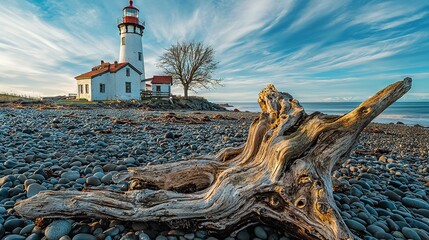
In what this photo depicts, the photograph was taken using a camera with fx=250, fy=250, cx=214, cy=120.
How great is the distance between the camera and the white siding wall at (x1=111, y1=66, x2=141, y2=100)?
3142cm

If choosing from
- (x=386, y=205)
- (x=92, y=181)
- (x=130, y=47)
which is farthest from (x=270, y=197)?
(x=130, y=47)

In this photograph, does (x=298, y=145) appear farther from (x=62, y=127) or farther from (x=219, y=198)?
(x=62, y=127)

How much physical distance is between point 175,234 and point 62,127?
21.7ft

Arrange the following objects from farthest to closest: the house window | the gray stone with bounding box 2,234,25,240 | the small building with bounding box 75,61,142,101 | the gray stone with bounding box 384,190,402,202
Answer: the house window, the small building with bounding box 75,61,142,101, the gray stone with bounding box 384,190,402,202, the gray stone with bounding box 2,234,25,240

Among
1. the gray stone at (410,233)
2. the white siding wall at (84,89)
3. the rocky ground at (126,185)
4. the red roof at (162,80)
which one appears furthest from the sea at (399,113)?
the white siding wall at (84,89)

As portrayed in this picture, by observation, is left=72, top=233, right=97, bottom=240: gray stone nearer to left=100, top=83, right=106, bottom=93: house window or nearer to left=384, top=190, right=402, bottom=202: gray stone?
left=384, top=190, right=402, bottom=202: gray stone

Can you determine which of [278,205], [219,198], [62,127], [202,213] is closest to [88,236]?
[202,213]

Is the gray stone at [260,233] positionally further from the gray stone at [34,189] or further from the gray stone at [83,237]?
the gray stone at [34,189]

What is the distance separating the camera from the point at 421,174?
433 centimetres

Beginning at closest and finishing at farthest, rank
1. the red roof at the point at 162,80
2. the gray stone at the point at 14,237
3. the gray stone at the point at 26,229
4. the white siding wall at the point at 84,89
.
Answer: the gray stone at the point at 14,237, the gray stone at the point at 26,229, the white siding wall at the point at 84,89, the red roof at the point at 162,80

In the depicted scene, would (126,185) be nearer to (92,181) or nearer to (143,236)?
(92,181)

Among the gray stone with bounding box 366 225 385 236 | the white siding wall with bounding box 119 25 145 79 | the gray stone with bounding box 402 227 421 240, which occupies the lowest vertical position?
the gray stone with bounding box 402 227 421 240

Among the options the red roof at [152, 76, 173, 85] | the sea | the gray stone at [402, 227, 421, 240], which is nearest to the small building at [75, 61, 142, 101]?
the red roof at [152, 76, 173, 85]

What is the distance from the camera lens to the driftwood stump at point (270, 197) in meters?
1.92
